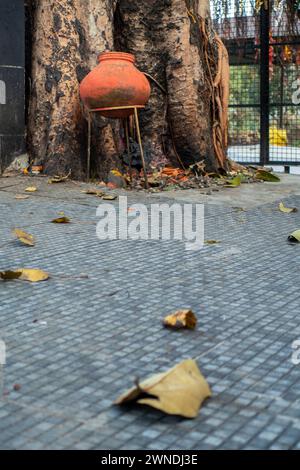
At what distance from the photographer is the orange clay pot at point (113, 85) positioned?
560 cm

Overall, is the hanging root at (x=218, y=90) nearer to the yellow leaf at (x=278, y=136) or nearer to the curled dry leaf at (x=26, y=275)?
the yellow leaf at (x=278, y=136)

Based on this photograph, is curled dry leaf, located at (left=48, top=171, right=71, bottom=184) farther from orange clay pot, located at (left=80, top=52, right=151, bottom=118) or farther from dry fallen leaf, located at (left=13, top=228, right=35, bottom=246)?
dry fallen leaf, located at (left=13, top=228, right=35, bottom=246)

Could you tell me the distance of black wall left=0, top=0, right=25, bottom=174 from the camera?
6.17m

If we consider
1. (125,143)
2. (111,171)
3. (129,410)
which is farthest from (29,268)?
(125,143)

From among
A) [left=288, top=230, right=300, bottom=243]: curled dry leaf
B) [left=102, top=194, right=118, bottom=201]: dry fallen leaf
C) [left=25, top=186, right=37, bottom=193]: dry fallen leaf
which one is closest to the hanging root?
[left=102, top=194, right=118, bottom=201]: dry fallen leaf

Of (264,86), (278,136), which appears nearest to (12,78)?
(264,86)

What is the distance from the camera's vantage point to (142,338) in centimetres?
226

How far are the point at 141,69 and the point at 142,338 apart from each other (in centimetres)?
490

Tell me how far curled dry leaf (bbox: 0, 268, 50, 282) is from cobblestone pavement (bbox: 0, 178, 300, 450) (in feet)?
0.18

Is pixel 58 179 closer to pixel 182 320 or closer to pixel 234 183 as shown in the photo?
pixel 234 183

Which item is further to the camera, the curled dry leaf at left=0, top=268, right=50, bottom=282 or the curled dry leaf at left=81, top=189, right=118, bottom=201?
the curled dry leaf at left=81, top=189, right=118, bottom=201

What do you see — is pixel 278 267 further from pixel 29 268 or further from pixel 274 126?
pixel 274 126

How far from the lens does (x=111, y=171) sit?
6.07 m

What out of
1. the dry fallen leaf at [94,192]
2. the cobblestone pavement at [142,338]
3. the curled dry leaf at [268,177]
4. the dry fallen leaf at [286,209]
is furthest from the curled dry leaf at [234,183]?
the cobblestone pavement at [142,338]
